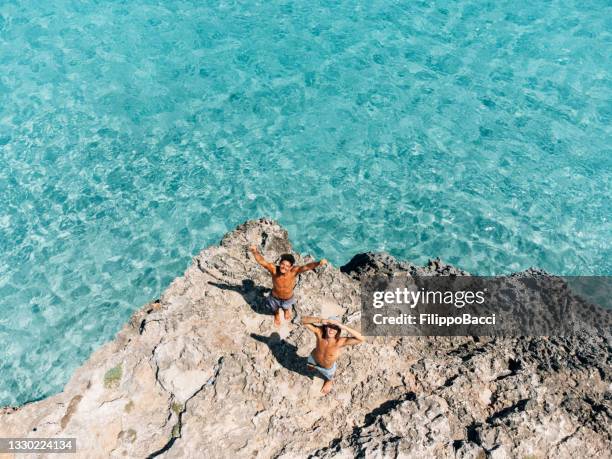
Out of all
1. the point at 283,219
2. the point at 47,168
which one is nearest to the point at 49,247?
the point at 47,168

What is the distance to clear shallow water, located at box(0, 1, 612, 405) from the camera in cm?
1426

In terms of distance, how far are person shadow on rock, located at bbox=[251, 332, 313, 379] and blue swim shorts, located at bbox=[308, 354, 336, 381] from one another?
358 millimetres

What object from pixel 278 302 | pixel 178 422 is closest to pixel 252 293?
pixel 278 302

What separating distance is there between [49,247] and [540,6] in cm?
2318

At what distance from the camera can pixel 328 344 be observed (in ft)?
23.8

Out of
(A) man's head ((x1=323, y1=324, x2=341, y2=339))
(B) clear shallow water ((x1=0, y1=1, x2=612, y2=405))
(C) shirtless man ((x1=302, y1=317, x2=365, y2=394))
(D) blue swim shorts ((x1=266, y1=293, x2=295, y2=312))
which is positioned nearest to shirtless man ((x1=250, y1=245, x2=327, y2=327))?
(D) blue swim shorts ((x1=266, y1=293, x2=295, y2=312))

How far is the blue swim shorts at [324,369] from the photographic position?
7.60 metres

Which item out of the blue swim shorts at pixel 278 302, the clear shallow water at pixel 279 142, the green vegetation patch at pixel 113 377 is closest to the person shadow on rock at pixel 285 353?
the blue swim shorts at pixel 278 302

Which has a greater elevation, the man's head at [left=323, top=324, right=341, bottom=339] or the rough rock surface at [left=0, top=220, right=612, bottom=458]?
the man's head at [left=323, top=324, right=341, bottom=339]

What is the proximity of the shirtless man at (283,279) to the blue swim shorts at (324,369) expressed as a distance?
1.17m

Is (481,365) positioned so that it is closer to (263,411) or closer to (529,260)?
(263,411)

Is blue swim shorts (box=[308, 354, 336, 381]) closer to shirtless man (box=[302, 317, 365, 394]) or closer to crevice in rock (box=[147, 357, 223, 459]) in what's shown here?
shirtless man (box=[302, 317, 365, 394])

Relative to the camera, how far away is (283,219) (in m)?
15.1

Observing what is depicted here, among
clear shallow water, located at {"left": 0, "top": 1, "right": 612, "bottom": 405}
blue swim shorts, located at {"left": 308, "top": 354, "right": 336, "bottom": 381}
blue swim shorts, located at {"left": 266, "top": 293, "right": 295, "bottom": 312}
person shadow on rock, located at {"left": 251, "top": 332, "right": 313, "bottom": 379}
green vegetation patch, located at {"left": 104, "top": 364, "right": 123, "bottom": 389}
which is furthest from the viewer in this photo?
clear shallow water, located at {"left": 0, "top": 1, "right": 612, "bottom": 405}
